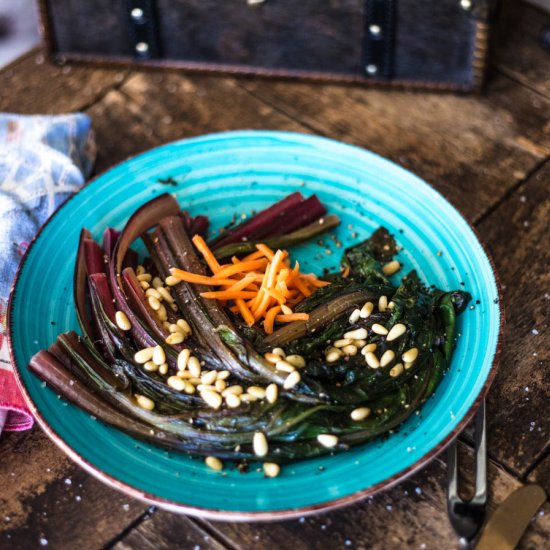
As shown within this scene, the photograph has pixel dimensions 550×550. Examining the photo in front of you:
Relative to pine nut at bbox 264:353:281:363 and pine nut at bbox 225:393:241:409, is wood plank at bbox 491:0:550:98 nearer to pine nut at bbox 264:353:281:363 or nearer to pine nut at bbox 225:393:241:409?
pine nut at bbox 264:353:281:363

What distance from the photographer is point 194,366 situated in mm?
1927

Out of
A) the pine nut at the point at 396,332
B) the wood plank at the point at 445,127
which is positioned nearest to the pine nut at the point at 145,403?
the pine nut at the point at 396,332

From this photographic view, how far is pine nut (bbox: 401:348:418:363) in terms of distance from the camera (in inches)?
76.3

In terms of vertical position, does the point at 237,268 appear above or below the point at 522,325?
above

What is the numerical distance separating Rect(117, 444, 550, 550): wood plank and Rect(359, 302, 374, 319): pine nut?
16.7 inches

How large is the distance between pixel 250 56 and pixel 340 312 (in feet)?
4.34

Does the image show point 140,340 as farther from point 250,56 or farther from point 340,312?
point 250,56

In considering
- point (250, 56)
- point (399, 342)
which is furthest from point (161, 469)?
point (250, 56)

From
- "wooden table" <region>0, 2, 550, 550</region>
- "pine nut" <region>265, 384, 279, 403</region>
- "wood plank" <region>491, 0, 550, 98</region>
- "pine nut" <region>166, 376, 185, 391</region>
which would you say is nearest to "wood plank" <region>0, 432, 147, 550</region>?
"wooden table" <region>0, 2, 550, 550</region>

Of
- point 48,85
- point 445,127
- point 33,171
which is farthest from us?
point 48,85

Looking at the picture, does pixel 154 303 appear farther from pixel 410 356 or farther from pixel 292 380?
pixel 410 356

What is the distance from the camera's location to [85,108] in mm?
2918

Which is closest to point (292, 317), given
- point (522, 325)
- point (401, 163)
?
point (522, 325)

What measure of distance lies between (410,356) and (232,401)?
0.45 meters
